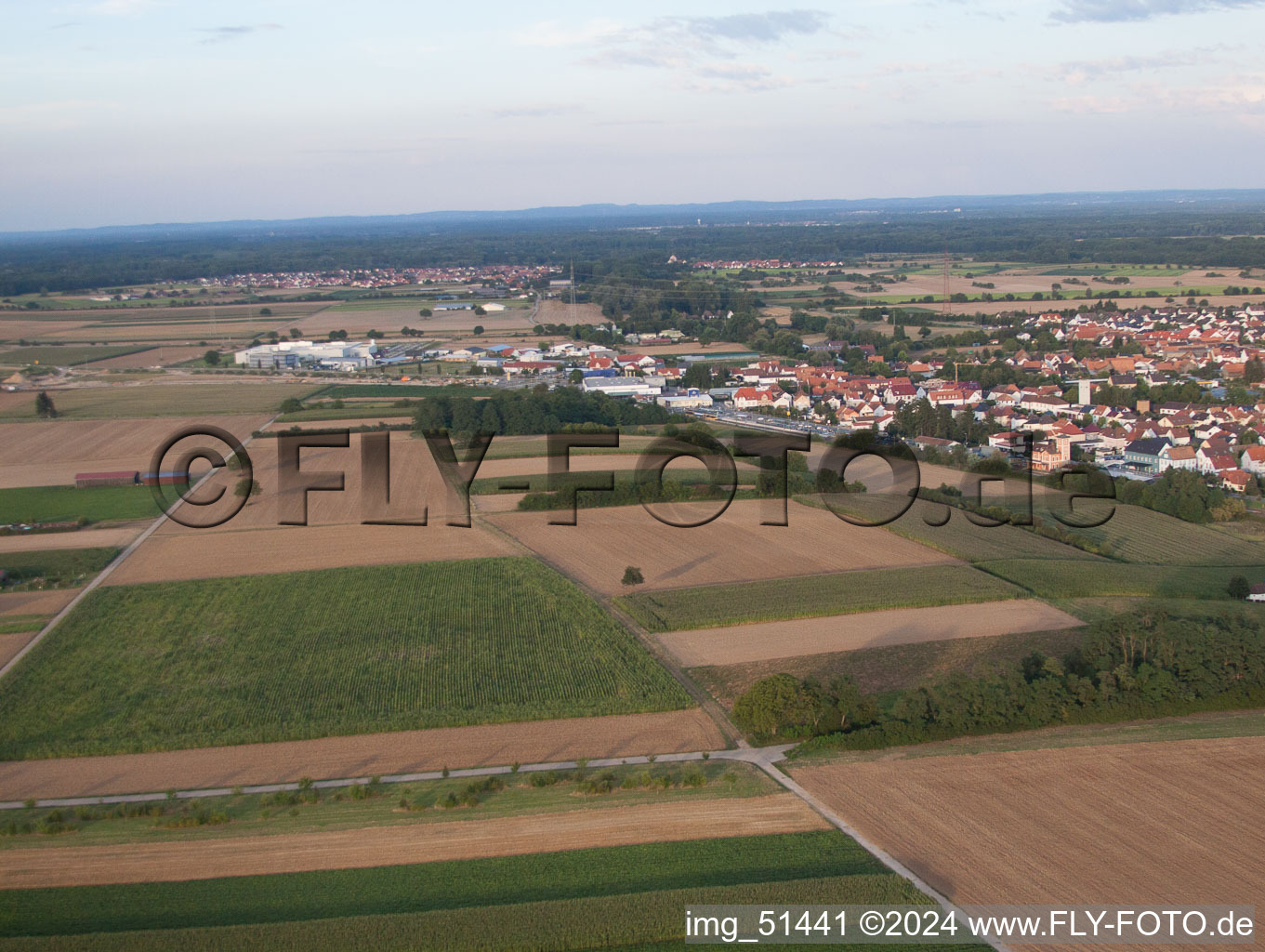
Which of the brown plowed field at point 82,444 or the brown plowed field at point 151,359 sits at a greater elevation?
the brown plowed field at point 151,359

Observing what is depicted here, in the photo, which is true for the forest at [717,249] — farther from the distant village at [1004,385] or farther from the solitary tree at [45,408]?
the solitary tree at [45,408]

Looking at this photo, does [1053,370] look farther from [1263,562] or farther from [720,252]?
[720,252]

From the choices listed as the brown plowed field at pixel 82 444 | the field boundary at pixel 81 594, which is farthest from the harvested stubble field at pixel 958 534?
the brown plowed field at pixel 82 444

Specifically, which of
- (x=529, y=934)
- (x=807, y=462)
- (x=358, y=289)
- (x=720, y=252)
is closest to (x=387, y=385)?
(x=807, y=462)

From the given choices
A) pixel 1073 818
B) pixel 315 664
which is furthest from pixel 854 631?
pixel 315 664

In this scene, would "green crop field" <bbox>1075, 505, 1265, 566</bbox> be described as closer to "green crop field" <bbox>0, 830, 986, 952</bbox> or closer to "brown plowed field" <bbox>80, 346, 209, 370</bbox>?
"green crop field" <bbox>0, 830, 986, 952</bbox>

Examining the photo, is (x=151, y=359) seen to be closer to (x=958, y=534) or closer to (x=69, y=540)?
(x=69, y=540)
